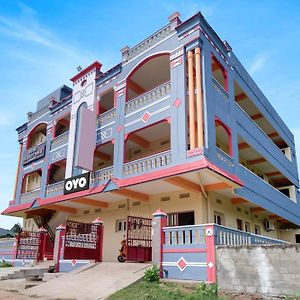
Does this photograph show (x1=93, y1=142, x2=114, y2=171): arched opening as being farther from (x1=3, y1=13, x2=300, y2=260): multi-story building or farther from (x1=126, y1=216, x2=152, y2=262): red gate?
(x1=126, y1=216, x2=152, y2=262): red gate

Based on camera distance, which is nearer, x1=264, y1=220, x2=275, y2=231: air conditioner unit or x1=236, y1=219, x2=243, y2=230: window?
x1=236, y1=219, x2=243, y2=230: window

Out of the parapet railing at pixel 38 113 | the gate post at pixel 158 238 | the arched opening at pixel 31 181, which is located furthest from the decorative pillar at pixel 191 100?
the arched opening at pixel 31 181

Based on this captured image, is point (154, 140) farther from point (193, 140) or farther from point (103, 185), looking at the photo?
point (193, 140)

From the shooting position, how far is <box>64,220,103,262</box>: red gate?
14570 mm

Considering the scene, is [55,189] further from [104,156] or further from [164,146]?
[164,146]

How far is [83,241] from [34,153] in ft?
33.4

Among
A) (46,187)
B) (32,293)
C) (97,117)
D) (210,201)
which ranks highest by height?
(97,117)

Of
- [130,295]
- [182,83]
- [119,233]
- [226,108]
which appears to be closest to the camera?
[130,295]

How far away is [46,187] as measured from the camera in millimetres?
20047

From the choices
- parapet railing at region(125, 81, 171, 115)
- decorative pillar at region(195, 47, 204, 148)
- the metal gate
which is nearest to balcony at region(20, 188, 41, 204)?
the metal gate

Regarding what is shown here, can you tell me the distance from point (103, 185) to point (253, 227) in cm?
849

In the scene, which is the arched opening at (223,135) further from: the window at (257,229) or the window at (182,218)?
the window at (257,229)

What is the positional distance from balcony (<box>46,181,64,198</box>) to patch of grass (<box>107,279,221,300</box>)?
31.8 feet

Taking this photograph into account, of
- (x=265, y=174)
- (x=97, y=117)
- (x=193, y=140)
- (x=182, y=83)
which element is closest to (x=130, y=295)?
(x=193, y=140)
